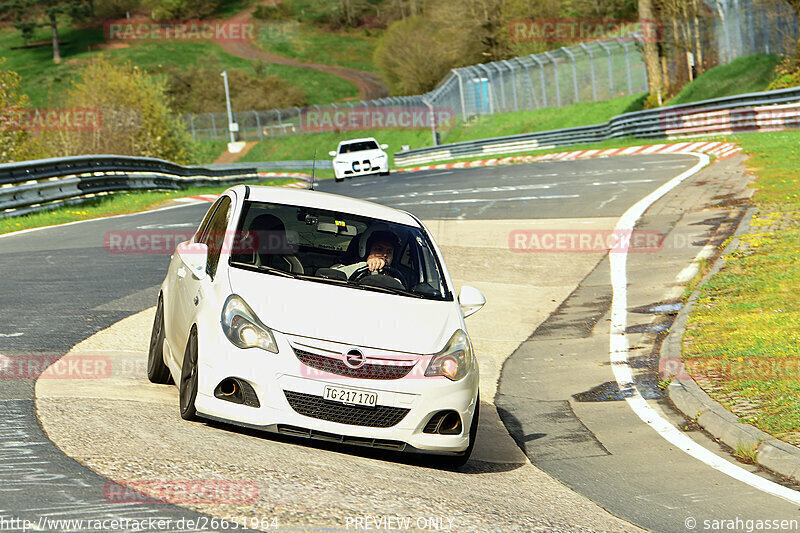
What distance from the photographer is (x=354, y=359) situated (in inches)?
253

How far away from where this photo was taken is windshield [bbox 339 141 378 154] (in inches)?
1475

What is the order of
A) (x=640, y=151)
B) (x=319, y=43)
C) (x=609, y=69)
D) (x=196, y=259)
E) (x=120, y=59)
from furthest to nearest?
(x=319, y=43) < (x=120, y=59) < (x=609, y=69) < (x=640, y=151) < (x=196, y=259)

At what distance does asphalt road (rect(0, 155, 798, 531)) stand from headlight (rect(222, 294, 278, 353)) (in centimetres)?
65

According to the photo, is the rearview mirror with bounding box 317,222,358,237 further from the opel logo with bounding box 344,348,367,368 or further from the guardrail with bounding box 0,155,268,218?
the guardrail with bounding box 0,155,268,218

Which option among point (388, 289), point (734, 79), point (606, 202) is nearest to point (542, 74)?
point (734, 79)

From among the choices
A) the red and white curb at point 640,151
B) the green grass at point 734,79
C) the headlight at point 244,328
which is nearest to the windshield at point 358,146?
the red and white curb at point 640,151

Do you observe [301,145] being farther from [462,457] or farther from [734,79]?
[462,457]

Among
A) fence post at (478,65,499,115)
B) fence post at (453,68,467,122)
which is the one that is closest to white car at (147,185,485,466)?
fence post at (478,65,499,115)

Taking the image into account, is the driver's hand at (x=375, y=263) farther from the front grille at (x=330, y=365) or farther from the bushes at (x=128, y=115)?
the bushes at (x=128, y=115)

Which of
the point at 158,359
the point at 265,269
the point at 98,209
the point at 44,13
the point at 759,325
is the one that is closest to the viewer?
the point at 265,269

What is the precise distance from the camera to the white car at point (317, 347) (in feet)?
21.0

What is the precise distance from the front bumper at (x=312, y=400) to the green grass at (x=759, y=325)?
264 centimetres

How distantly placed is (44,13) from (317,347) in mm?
140969

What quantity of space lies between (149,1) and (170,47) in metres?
18.3
